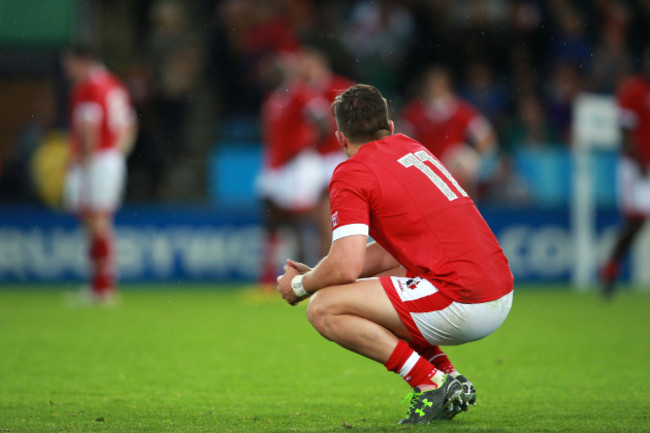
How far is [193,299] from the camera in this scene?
11438mm

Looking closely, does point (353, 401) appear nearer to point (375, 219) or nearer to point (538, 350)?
point (375, 219)

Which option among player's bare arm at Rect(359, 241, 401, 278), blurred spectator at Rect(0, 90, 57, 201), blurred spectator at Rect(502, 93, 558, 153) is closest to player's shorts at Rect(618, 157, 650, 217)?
blurred spectator at Rect(502, 93, 558, 153)

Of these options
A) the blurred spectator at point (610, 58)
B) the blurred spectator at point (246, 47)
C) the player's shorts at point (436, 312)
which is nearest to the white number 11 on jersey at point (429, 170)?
the player's shorts at point (436, 312)

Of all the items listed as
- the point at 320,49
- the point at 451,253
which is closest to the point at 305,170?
the point at 320,49

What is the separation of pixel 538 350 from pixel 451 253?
10.2 ft

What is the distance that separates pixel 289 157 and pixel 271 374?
19.1 feet

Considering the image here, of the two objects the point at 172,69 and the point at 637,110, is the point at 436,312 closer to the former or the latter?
the point at 637,110

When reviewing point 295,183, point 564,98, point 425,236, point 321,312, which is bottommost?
point 321,312

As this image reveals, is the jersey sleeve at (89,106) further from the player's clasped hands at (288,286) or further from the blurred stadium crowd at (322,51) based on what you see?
the player's clasped hands at (288,286)

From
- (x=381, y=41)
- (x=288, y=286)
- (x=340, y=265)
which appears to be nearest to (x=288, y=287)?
(x=288, y=286)

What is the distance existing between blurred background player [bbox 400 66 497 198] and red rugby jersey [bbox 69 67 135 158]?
402 centimetres

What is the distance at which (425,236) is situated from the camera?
14.5ft

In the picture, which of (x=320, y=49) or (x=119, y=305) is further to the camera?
(x=320, y=49)

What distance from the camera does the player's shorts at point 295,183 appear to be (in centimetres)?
1169
